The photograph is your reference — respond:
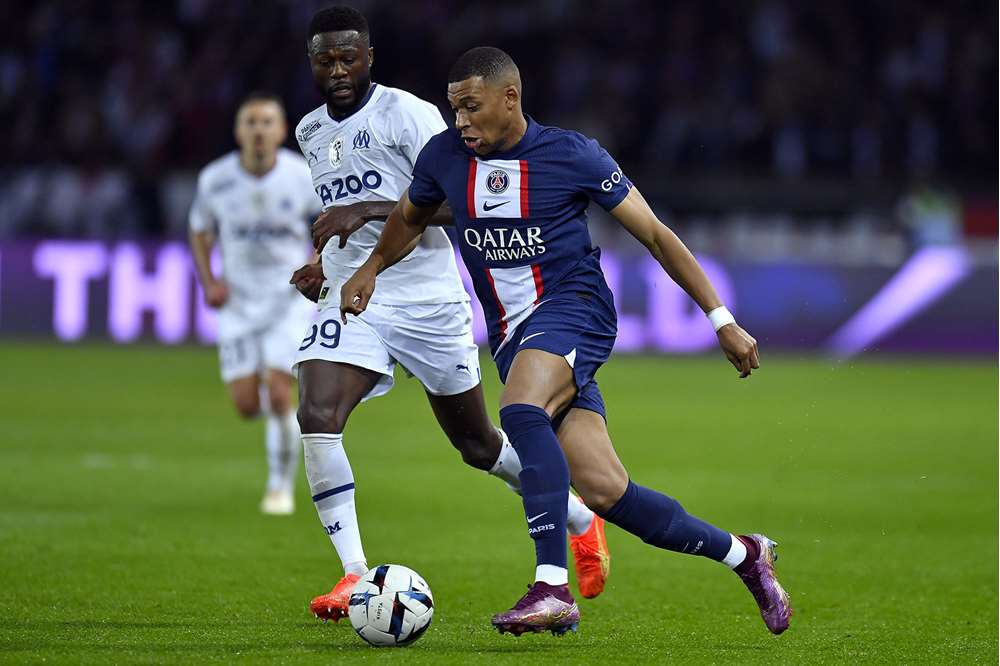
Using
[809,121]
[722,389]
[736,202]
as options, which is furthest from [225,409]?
[809,121]

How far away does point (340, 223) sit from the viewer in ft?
20.1

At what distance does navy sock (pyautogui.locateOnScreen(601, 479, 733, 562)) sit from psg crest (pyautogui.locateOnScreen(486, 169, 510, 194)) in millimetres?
1079

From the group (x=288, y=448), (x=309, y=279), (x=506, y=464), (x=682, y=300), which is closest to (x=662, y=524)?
(x=506, y=464)

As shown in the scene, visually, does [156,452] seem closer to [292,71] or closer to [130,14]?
[292,71]

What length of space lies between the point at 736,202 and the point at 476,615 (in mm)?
15054

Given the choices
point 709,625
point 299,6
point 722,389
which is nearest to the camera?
point 709,625

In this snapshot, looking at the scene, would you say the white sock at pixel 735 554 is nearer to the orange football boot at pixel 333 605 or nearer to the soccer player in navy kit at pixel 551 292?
the soccer player in navy kit at pixel 551 292

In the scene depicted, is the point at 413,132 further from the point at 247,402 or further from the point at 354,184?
the point at 247,402

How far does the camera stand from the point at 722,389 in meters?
16.3

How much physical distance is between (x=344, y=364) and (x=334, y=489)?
1.53 ft

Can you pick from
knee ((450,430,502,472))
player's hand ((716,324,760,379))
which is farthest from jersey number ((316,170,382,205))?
player's hand ((716,324,760,379))

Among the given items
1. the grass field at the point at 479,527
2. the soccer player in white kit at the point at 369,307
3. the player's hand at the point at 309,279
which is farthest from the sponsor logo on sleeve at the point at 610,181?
the grass field at the point at 479,527

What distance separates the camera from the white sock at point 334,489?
20.1 ft

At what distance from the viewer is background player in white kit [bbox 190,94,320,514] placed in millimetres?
9594
